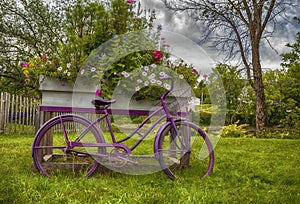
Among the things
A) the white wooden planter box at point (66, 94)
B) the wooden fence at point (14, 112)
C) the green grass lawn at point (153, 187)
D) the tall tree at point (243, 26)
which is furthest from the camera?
the tall tree at point (243, 26)

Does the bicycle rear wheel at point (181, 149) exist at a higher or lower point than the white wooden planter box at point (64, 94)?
lower

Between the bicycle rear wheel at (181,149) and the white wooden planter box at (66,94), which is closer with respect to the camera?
the bicycle rear wheel at (181,149)

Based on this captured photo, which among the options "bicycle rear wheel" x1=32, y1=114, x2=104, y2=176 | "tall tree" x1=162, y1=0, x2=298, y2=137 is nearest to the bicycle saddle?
"bicycle rear wheel" x1=32, y1=114, x2=104, y2=176

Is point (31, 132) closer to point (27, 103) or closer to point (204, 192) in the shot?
point (27, 103)

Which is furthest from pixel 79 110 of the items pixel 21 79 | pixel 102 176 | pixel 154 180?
pixel 21 79

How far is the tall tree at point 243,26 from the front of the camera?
1151 cm

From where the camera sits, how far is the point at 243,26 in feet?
40.0

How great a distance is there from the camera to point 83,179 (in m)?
3.29

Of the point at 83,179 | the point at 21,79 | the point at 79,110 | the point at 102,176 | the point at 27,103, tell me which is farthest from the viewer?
the point at 21,79

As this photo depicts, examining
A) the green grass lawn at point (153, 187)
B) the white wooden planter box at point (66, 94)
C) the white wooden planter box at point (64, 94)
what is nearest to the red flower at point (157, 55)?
the white wooden planter box at point (66, 94)

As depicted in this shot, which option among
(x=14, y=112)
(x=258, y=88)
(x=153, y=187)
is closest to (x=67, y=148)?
(x=153, y=187)

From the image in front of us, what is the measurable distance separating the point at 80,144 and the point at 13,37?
10.7 meters

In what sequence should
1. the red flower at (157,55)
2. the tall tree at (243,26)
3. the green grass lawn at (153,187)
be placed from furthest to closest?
the tall tree at (243,26) → the red flower at (157,55) → the green grass lawn at (153,187)

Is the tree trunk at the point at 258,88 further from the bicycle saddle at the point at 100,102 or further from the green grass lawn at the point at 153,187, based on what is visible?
the bicycle saddle at the point at 100,102
